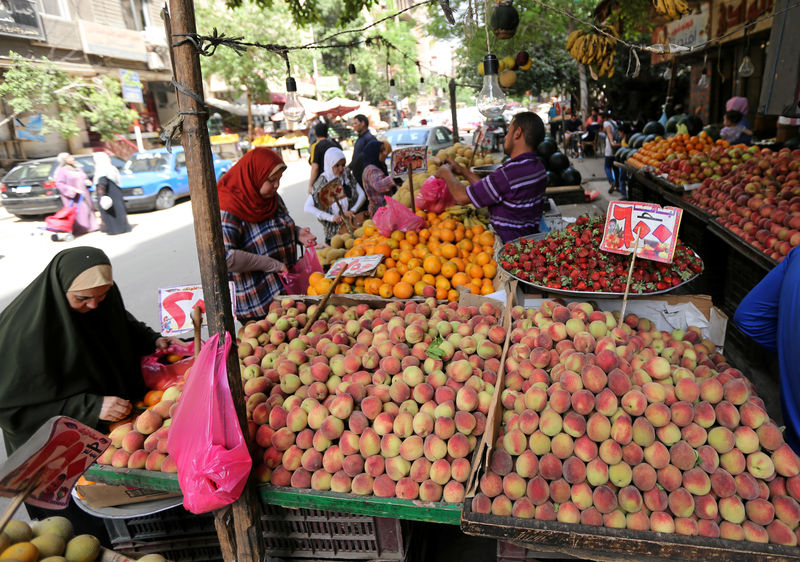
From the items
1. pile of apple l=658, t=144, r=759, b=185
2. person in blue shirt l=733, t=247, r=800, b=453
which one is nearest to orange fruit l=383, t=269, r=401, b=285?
person in blue shirt l=733, t=247, r=800, b=453

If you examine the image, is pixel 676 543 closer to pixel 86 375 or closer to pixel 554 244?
pixel 554 244

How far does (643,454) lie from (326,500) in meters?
1.13

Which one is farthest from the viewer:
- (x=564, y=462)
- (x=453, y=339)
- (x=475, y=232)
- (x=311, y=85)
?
(x=311, y=85)

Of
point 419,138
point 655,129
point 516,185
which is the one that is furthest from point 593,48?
point 419,138

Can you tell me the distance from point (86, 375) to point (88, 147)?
2123 cm

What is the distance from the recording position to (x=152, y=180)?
12.9m

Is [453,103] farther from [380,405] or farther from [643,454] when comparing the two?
[643,454]

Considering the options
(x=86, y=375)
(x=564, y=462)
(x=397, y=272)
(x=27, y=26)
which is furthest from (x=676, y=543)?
(x=27, y=26)

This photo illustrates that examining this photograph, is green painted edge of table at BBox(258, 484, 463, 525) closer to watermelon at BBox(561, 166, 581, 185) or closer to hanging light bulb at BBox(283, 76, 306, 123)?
hanging light bulb at BBox(283, 76, 306, 123)

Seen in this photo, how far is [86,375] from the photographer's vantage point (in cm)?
232

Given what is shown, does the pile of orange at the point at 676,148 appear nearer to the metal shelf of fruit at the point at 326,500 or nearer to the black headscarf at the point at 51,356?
the metal shelf of fruit at the point at 326,500

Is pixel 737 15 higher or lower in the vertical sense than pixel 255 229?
higher

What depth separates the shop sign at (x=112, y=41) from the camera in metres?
18.0

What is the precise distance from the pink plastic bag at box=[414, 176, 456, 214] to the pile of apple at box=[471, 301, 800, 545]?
8.16ft
